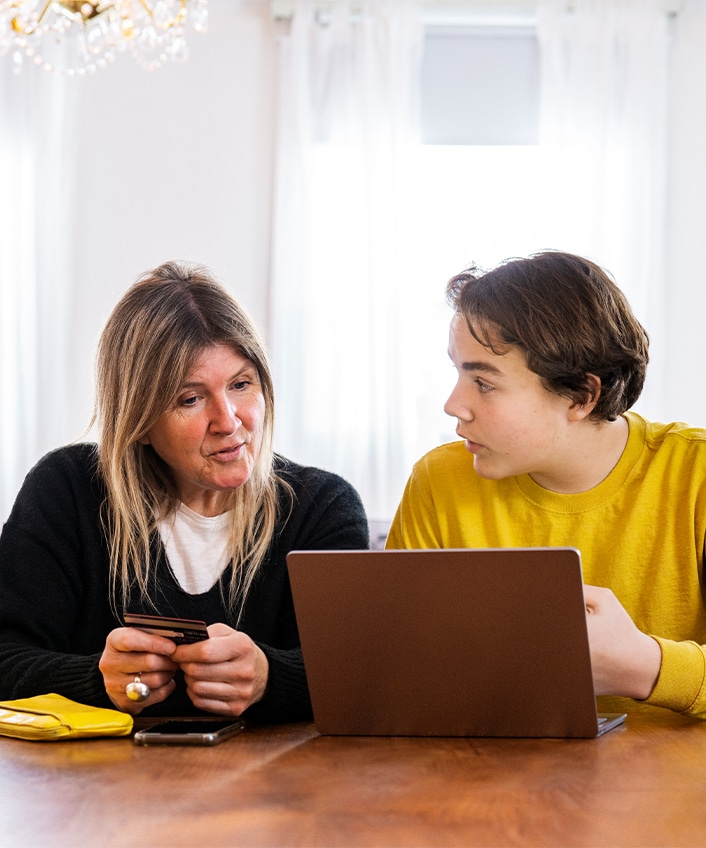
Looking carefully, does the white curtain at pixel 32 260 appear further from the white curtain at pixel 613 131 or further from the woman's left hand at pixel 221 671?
the woman's left hand at pixel 221 671

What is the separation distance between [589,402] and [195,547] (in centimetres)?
66

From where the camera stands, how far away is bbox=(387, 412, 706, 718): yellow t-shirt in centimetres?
151

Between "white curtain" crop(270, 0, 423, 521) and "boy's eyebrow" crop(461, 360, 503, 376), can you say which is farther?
"white curtain" crop(270, 0, 423, 521)

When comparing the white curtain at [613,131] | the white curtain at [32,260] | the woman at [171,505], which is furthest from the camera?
the white curtain at [32,260]

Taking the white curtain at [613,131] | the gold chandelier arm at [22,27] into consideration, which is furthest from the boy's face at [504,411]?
the white curtain at [613,131]

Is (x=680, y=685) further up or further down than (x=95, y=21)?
further down

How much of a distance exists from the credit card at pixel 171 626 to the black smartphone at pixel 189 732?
0.10 meters

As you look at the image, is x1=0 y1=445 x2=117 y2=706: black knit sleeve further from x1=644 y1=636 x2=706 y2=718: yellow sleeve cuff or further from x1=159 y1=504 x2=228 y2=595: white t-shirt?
x1=644 y1=636 x2=706 y2=718: yellow sleeve cuff

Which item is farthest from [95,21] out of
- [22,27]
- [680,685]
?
[680,685]

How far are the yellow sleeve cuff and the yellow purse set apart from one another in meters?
0.62

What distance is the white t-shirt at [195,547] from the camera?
1.65m

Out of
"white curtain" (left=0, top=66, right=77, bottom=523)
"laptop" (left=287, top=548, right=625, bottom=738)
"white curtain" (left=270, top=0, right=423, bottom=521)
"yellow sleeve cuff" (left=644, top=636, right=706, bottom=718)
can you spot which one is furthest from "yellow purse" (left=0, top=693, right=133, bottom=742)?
"white curtain" (left=0, top=66, right=77, bottom=523)

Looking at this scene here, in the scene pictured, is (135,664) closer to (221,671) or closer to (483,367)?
(221,671)

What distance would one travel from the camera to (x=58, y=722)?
3.80ft
